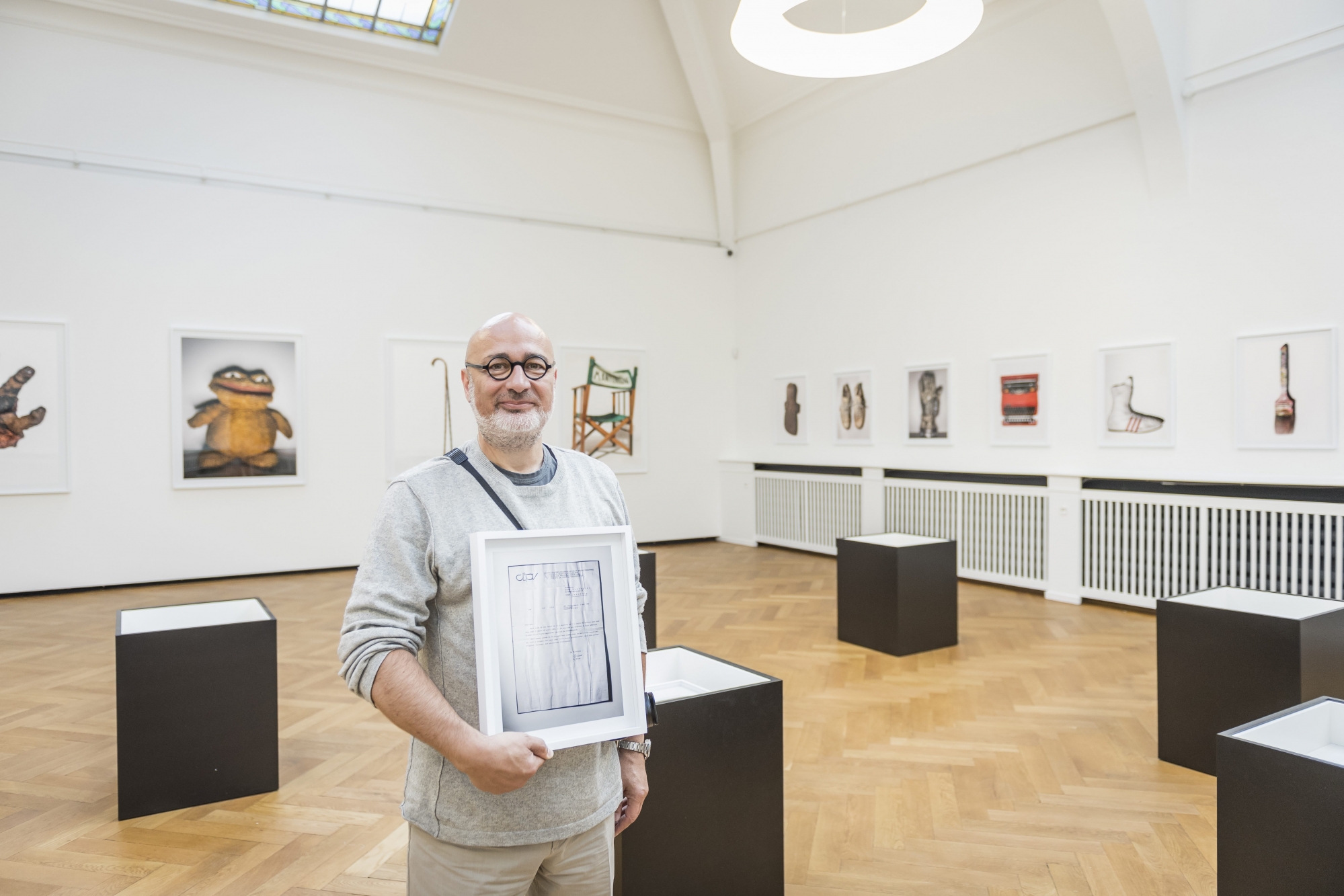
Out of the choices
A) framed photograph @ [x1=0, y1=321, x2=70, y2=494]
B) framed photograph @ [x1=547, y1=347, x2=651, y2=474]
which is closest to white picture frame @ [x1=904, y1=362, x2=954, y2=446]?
framed photograph @ [x1=547, y1=347, x2=651, y2=474]

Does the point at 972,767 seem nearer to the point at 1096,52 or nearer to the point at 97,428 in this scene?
the point at 1096,52

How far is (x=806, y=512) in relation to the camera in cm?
1057

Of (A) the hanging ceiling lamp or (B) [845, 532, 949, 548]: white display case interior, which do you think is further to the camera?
(B) [845, 532, 949, 548]: white display case interior

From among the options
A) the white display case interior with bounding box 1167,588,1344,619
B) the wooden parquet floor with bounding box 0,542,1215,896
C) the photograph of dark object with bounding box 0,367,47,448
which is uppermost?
the photograph of dark object with bounding box 0,367,47,448

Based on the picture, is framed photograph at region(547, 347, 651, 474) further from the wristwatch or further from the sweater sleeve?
the sweater sleeve

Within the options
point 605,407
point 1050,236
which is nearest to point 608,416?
point 605,407

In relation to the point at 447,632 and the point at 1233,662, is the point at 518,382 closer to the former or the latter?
the point at 447,632

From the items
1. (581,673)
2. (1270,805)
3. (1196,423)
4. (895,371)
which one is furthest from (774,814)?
(895,371)

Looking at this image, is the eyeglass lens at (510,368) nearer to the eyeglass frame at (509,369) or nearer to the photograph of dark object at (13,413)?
the eyeglass frame at (509,369)

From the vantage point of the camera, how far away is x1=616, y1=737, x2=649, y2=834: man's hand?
1771 mm

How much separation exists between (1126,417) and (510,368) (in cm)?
703

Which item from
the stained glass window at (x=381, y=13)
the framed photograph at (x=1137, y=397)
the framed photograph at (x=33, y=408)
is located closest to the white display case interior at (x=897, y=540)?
the framed photograph at (x=1137, y=397)

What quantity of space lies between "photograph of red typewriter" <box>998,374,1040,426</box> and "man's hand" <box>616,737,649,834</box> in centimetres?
717

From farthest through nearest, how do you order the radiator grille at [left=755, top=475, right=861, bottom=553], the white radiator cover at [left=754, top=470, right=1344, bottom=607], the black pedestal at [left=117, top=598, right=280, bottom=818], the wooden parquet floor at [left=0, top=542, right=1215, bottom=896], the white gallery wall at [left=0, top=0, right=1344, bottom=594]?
the radiator grille at [left=755, top=475, right=861, bottom=553] < the white gallery wall at [left=0, top=0, right=1344, bottom=594] < the white radiator cover at [left=754, top=470, right=1344, bottom=607] < the black pedestal at [left=117, top=598, right=280, bottom=818] < the wooden parquet floor at [left=0, top=542, right=1215, bottom=896]
